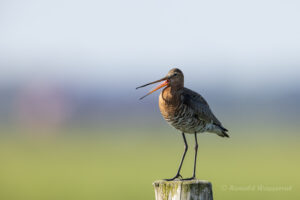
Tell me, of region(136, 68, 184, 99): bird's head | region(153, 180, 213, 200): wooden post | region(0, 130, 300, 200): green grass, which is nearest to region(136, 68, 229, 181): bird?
region(136, 68, 184, 99): bird's head

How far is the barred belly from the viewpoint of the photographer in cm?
1059

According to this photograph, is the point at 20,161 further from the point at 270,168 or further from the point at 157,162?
the point at 270,168

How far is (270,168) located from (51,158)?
18642 mm

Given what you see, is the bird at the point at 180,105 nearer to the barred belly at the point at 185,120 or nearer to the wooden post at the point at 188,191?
the barred belly at the point at 185,120

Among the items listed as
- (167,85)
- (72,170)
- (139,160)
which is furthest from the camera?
(139,160)

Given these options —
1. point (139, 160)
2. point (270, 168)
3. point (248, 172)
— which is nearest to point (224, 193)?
point (248, 172)

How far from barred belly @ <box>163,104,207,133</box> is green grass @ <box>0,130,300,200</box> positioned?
10897mm

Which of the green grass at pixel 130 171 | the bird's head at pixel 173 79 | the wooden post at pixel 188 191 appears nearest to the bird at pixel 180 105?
the bird's head at pixel 173 79

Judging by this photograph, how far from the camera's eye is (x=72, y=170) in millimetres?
36406

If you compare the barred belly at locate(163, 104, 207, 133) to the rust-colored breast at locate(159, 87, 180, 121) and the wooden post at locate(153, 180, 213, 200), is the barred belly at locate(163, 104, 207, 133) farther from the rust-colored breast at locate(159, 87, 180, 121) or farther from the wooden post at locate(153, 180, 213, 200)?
the wooden post at locate(153, 180, 213, 200)

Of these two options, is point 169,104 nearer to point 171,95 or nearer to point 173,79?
point 171,95

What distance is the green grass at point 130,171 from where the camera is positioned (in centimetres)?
2638

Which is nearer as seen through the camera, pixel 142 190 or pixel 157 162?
pixel 142 190

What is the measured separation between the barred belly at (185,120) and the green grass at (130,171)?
10897 mm
